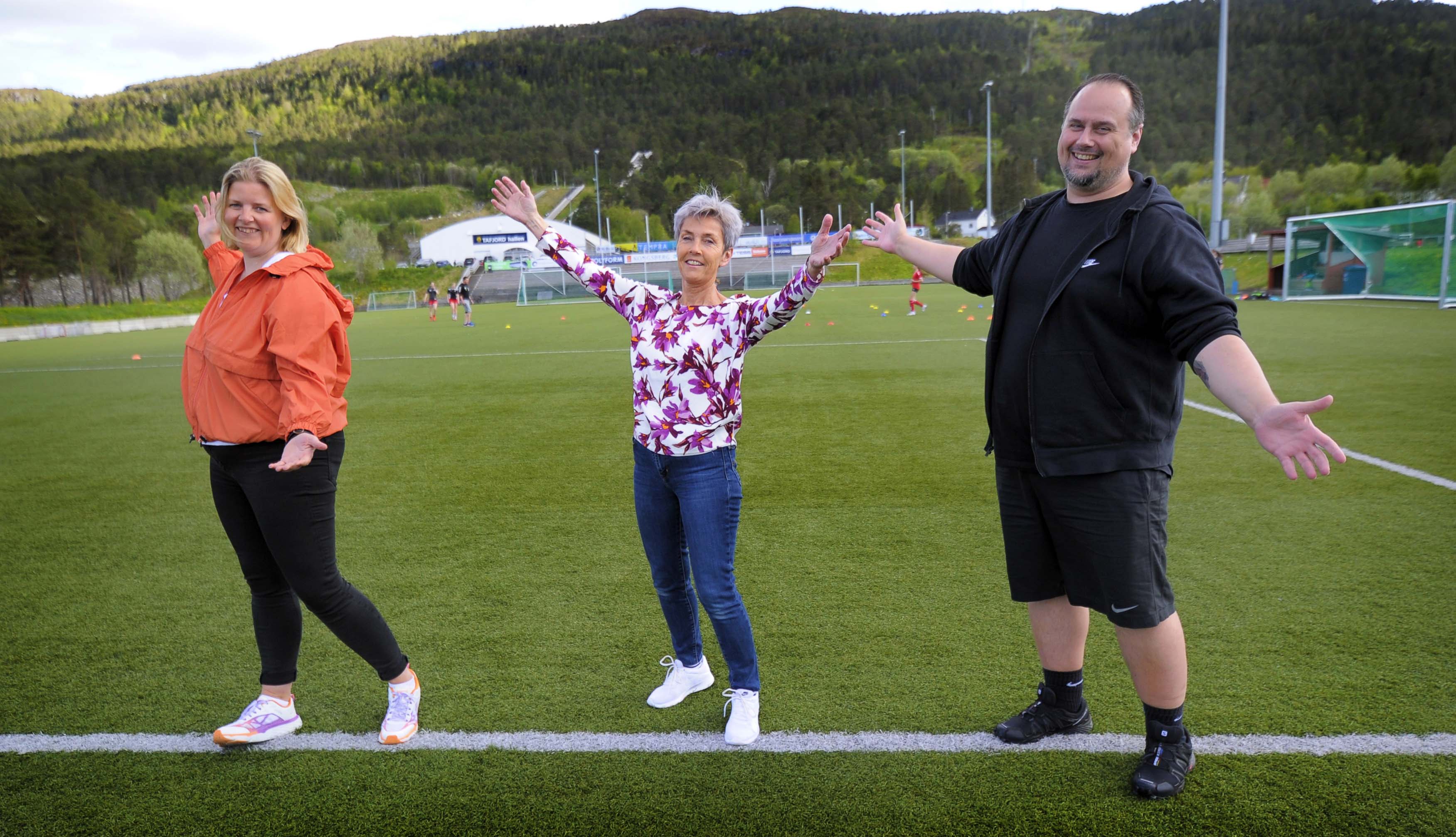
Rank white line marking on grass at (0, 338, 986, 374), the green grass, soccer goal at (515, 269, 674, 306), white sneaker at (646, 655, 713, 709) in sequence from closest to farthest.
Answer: white sneaker at (646, 655, 713, 709), white line marking on grass at (0, 338, 986, 374), the green grass, soccer goal at (515, 269, 674, 306)

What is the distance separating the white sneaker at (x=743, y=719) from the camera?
286cm

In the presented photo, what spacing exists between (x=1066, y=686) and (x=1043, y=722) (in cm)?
15

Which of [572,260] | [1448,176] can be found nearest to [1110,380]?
[572,260]

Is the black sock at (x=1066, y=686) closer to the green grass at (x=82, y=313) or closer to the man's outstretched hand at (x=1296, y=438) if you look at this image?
the man's outstretched hand at (x=1296, y=438)

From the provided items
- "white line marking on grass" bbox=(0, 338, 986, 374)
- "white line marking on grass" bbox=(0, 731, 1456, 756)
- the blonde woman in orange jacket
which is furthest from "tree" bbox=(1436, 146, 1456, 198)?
the blonde woman in orange jacket

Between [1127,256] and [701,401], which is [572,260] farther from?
[1127,256]

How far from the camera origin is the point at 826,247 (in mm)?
2822

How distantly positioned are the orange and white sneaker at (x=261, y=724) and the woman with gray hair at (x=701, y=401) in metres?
1.41

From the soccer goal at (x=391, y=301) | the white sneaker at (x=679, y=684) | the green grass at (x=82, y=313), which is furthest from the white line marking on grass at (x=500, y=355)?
the soccer goal at (x=391, y=301)

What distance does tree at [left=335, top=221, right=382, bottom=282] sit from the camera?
88.2 metres

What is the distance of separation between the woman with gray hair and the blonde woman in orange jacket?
88 cm

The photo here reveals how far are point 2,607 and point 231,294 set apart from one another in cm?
305

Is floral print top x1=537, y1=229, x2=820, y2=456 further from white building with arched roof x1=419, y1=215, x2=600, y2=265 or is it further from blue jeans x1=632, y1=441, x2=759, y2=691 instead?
white building with arched roof x1=419, y1=215, x2=600, y2=265

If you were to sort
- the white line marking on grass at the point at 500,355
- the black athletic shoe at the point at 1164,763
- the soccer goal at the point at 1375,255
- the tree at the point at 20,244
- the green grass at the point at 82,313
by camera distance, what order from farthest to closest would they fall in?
the tree at the point at 20,244, the green grass at the point at 82,313, the soccer goal at the point at 1375,255, the white line marking on grass at the point at 500,355, the black athletic shoe at the point at 1164,763
